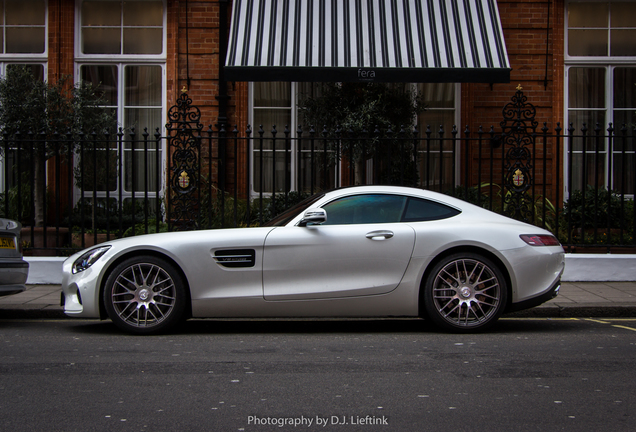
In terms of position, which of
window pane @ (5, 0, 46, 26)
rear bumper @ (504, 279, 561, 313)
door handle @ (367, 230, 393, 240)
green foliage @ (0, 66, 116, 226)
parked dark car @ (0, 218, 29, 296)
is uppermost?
window pane @ (5, 0, 46, 26)

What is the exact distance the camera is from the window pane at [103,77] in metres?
13.1

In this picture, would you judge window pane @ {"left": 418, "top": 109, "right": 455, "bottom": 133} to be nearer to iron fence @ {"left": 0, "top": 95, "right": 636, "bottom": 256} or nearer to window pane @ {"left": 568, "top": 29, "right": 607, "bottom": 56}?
iron fence @ {"left": 0, "top": 95, "right": 636, "bottom": 256}

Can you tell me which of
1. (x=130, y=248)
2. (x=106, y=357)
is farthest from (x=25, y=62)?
(x=106, y=357)

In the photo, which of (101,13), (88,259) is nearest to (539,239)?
(88,259)

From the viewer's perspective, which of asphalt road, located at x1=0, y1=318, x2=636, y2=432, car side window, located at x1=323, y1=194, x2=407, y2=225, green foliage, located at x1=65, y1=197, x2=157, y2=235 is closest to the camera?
asphalt road, located at x1=0, y1=318, x2=636, y2=432

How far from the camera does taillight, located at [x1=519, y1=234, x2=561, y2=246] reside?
6.35 meters

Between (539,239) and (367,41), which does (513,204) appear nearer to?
(539,239)

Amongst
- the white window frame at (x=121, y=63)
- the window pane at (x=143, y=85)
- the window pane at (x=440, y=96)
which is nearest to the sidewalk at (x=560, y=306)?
the white window frame at (x=121, y=63)

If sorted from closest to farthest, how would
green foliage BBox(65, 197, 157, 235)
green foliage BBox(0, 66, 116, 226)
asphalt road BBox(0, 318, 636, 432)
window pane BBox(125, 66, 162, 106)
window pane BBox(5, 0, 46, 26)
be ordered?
asphalt road BBox(0, 318, 636, 432) < green foliage BBox(0, 66, 116, 226) < green foliage BBox(65, 197, 157, 235) < window pane BBox(5, 0, 46, 26) < window pane BBox(125, 66, 162, 106)

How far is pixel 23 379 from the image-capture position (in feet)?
15.6

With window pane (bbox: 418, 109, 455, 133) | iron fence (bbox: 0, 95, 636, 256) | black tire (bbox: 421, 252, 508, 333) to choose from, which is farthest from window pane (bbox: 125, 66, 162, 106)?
black tire (bbox: 421, 252, 508, 333)

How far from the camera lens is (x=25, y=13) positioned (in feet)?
42.8

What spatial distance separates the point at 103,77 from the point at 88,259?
7.59 meters

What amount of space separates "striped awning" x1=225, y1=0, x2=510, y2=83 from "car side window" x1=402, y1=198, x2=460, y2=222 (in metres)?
4.85
